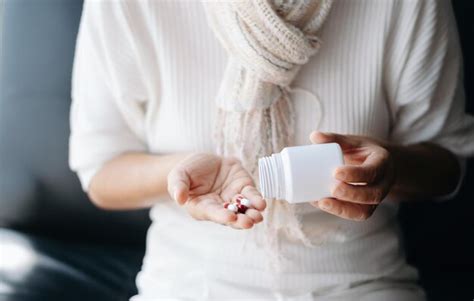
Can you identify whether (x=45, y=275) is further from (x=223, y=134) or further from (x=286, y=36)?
(x=286, y=36)

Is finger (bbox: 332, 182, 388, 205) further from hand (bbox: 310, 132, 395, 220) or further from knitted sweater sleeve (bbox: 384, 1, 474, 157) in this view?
knitted sweater sleeve (bbox: 384, 1, 474, 157)

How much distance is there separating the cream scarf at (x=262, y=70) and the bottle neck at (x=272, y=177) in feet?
0.57

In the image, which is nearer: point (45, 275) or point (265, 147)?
point (265, 147)

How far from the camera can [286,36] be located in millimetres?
685

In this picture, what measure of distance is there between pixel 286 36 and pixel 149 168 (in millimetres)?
257

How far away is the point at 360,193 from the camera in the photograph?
0.59m

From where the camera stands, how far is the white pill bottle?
0.56 m

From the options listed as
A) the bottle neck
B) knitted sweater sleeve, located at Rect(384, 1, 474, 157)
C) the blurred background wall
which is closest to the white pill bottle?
the bottle neck

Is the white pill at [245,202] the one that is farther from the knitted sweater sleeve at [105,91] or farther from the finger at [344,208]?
the knitted sweater sleeve at [105,91]

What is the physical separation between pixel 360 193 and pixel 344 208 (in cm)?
2

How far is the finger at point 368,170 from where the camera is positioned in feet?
1.83

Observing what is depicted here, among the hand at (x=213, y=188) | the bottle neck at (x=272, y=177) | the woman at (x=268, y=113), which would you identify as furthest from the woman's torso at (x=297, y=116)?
the bottle neck at (x=272, y=177)

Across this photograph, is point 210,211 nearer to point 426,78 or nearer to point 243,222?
point 243,222

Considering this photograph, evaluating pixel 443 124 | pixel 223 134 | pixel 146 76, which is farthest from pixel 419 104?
pixel 146 76
